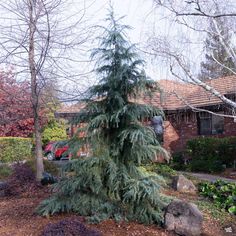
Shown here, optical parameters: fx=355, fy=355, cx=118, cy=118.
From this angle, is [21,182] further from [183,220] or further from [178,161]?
[178,161]

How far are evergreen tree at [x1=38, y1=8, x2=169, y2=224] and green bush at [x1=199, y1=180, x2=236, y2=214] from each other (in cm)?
207

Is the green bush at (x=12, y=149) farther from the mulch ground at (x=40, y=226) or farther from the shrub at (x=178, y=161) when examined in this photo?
the mulch ground at (x=40, y=226)

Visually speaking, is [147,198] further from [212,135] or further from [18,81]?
[212,135]

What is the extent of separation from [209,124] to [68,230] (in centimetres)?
1295

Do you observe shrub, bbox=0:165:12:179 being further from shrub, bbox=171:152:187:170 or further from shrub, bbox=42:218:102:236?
shrub, bbox=42:218:102:236

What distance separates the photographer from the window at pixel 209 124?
1639cm

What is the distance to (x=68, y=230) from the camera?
199 inches

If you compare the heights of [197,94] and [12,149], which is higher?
[197,94]

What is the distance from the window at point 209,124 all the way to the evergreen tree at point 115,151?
35.1 ft

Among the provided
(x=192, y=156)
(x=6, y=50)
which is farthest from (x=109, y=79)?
(x=192, y=156)

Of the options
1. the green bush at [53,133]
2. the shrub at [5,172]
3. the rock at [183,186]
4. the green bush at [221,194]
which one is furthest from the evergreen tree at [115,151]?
the green bush at [53,133]

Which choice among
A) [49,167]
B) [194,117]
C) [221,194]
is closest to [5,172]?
[49,167]

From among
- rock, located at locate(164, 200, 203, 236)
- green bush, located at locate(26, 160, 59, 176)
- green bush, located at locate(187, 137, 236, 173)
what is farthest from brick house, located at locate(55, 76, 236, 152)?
rock, located at locate(164, 200, 203, 236)

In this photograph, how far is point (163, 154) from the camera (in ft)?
20.7
